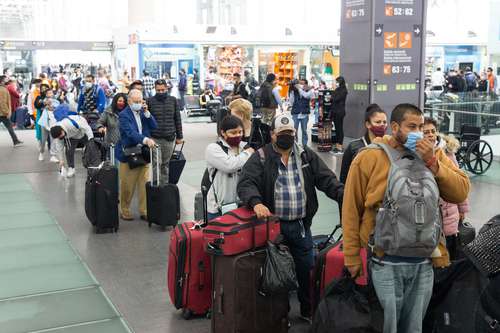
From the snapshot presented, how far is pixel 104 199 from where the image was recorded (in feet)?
25.1

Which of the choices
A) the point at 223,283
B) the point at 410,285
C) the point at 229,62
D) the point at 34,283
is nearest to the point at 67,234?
the point at 34,283

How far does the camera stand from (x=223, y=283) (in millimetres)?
4234

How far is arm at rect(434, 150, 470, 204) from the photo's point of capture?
333 centimetres

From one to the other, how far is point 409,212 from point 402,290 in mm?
457

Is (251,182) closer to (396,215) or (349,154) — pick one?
(349,154)

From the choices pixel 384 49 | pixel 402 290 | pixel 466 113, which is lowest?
pixel 402 290

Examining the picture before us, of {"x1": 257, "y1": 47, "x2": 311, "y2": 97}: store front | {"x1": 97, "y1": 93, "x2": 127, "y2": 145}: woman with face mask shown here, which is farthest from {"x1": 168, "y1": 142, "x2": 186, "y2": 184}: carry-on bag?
{"x1": 257, "y1": 47, "x2": 311, "y2": 97}: store front

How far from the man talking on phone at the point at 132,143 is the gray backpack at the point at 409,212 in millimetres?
4733

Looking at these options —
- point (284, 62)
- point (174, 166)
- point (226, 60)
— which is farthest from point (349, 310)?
point (284, 62)

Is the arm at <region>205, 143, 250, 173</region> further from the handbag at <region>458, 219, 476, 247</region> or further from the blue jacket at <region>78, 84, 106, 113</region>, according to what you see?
the blue jacket at <region>78, 84, 106, 113</region>

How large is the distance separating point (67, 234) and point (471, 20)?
35.3m

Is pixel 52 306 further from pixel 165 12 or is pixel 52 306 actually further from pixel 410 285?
pixel 165 12

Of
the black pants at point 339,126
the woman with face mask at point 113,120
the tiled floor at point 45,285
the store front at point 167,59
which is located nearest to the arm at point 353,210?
the tiled floor at point 45,285

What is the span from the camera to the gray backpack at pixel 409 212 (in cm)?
320
